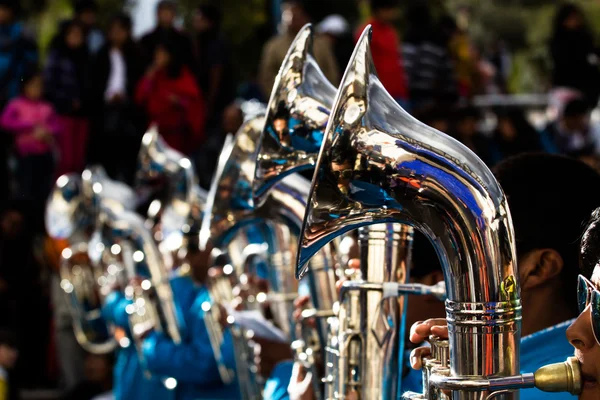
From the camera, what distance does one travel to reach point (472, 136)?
Result: 23.0ft

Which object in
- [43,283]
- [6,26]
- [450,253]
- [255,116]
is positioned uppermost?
[6,26]

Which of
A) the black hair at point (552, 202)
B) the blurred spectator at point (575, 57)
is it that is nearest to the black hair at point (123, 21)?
the blurred spectator at point (575, 57)

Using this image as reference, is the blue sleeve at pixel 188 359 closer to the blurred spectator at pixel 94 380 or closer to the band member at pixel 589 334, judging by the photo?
the blurred spectator at pixel 94 380

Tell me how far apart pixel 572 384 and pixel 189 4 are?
13734 mm

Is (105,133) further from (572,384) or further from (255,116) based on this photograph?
(572,384)

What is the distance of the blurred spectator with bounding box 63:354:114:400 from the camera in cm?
779

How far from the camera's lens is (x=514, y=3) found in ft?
76.1

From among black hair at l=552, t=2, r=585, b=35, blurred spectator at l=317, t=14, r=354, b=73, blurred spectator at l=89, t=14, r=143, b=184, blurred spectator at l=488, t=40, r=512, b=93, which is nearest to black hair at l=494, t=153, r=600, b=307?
blurred spectator at l=317, t=14, r=354, b=73

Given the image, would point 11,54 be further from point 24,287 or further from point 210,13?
point 24,287

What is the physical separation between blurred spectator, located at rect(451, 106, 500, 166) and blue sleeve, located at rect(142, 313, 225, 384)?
1.84 meters

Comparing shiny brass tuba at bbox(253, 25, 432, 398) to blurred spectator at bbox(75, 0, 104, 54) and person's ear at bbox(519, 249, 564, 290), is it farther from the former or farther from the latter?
blurred spectator at bbox(75, 0, 104, 54)

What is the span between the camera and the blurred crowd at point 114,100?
798cm

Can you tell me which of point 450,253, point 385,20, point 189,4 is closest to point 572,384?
point 450,253

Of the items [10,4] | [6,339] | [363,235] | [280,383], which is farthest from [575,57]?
[363,235]
